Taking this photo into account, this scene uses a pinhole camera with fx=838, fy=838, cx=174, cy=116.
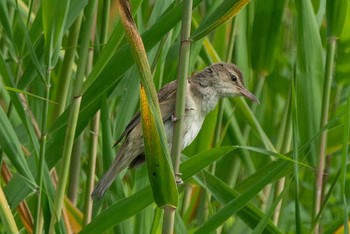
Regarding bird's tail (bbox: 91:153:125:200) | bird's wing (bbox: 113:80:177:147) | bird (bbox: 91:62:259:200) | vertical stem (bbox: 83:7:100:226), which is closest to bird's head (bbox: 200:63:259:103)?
bird (bbox: 91:62:259:200)

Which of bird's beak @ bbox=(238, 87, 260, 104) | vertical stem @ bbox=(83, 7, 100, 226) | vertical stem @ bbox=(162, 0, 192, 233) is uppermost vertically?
vertical stem @ bbox=(162, 0, 192, 233)

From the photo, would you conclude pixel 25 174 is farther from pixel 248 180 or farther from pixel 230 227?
pixel 230 227

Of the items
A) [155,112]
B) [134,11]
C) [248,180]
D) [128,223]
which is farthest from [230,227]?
[155,112]

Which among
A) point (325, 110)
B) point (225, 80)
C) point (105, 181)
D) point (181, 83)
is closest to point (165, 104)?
point (225, 80)

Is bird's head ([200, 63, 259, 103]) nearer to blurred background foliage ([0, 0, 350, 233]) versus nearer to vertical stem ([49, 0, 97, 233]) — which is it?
blurred background foliage ([0, 0, 350, 233])

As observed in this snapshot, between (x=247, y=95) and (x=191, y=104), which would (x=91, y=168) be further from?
(x=247, y=95)

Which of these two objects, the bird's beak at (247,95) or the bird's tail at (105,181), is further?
the bird's beak at (247,95)

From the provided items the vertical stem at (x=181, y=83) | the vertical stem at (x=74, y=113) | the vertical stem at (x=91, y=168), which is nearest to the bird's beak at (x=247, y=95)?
the vertical stem at (x=91, y=168)

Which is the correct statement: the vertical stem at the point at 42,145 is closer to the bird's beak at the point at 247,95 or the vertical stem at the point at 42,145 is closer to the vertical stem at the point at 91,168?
the vertical stem at the point at 91,168

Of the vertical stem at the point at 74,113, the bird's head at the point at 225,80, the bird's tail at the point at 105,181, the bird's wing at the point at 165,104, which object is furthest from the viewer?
the bird's head at the point at 225,80
